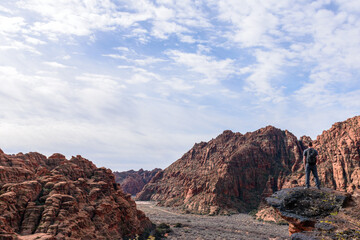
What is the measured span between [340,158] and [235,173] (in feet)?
139

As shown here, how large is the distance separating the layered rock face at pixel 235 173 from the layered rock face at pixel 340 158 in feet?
47.7

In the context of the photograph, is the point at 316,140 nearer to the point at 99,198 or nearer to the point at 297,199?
the point at 99,198

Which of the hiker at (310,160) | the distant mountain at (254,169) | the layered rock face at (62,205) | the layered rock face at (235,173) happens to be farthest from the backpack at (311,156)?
the layered rock face at (235,173)

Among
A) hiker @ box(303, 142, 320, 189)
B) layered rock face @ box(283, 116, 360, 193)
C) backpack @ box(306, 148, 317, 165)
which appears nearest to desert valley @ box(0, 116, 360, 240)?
layered rock face @ box(283, 116, 360, 193)

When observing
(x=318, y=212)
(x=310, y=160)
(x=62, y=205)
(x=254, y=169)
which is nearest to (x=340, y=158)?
(x=254, y=169)

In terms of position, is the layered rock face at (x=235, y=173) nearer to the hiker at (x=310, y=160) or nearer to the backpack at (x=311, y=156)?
the hiker at (x=310, y=160)

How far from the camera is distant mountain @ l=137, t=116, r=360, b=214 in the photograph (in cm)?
7719

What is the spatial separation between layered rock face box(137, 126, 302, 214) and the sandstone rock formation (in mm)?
80979

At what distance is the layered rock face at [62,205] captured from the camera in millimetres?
26984

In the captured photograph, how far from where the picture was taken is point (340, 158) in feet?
253

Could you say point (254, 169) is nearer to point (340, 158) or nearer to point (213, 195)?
point (213, 195)

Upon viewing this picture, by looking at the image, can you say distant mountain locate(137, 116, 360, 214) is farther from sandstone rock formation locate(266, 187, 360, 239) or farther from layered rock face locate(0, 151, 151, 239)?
sandstone rock formation locate(266, 187, 360, 239)

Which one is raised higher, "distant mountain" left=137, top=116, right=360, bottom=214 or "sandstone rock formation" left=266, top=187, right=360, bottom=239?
"distant mountain" left=137, top=116, right=360, bottom=214

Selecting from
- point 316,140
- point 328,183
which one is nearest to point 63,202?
point 328,183
